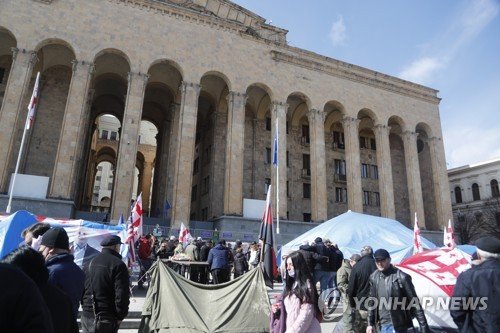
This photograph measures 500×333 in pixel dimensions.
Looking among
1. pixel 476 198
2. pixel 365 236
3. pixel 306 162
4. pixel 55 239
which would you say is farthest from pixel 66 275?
pixel 476 198

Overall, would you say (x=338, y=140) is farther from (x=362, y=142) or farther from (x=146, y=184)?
(x=146, y=184)

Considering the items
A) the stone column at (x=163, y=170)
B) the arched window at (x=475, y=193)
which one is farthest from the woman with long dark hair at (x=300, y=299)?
the arched window at (x=475, y=193)

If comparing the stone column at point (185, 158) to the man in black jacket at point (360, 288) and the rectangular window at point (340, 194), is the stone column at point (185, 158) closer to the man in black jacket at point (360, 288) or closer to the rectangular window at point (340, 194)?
the rectangular window at point (340, 194)

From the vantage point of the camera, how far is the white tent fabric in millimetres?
12656

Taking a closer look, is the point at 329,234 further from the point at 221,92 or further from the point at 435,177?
the point at 435,177

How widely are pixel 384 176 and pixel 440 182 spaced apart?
689 centimetres

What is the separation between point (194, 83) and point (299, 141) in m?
12.6

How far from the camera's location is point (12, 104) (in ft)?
71.2

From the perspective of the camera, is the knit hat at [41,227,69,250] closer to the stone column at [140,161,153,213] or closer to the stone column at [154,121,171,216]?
the stone column at [154,121,171,216]

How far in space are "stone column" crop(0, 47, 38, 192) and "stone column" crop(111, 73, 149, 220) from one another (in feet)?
19.5

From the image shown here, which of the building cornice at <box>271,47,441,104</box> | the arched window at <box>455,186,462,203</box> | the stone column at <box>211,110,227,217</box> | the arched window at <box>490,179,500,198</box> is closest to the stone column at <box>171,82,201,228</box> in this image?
the stone column at <box>211,110,227,217</box>

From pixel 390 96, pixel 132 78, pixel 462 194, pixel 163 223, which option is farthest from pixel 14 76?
pixel 462 194

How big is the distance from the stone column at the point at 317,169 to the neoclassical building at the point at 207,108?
9 centimetres

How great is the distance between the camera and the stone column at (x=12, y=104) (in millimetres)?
20766
